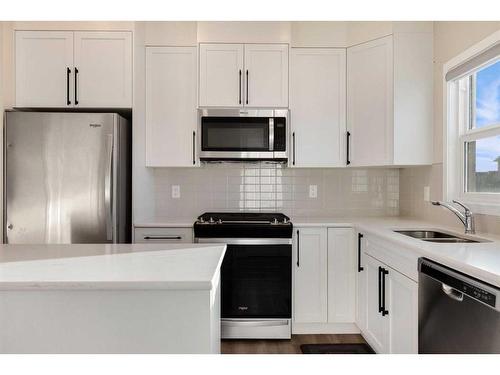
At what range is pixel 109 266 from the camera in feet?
3.98

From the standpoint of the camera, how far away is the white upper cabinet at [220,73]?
2.78 m

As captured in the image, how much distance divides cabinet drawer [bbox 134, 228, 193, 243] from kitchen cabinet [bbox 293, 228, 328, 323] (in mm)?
824

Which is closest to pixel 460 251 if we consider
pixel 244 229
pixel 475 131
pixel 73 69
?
pixel 475 131

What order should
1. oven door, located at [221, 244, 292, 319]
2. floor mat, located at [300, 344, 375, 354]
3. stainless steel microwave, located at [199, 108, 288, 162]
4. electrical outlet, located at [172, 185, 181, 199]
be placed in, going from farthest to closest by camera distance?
1. electrical outlet, located at [172, 185, 181, 199]
2. stainless steel microwave, located at [199, 108, 288, 162]
3. oven door, located at [221, 244, 292, 319]
4. floor mat, located at [300, 344, 375, 354]

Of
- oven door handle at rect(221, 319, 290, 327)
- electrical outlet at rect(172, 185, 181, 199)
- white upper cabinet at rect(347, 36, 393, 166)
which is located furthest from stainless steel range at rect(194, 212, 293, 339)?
white upper cabinet at rect(347, 36, 393, 166)

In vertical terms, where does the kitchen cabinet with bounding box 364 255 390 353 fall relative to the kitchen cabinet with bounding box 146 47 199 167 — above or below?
below

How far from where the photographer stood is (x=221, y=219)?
8.79ft

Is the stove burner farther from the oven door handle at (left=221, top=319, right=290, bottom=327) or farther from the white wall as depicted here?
the white wall

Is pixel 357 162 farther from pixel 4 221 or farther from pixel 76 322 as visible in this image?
pixel 4 221

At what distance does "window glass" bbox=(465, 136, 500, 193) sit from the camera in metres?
2.08

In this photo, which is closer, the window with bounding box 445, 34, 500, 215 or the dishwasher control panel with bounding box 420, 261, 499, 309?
the dishwasher control panel with bounding box 420, 261, 499, 309

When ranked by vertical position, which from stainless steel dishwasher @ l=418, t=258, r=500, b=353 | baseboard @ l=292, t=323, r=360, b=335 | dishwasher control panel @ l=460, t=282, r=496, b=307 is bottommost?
baseboard @ l=292, t=323, r=360, b=335

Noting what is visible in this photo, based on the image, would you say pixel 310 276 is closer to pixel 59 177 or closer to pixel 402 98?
pixel 402 98
